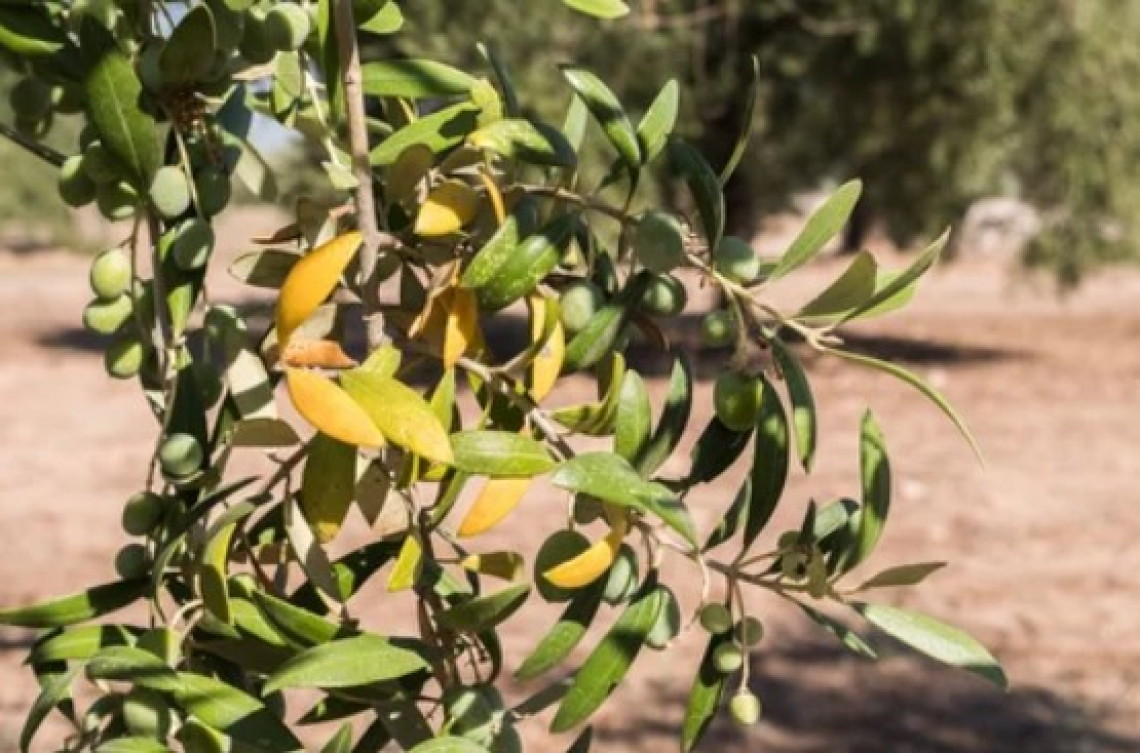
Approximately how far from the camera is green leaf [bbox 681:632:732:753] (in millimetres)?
601

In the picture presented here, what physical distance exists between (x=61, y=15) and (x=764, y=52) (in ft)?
26.0

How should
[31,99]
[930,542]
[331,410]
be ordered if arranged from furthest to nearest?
[930,542], [31,99], [331,410]

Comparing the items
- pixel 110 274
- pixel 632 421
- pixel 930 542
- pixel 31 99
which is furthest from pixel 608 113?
pixel 930 542

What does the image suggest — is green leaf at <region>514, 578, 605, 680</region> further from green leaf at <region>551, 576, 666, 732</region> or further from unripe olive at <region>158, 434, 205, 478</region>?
unripe olive at <region>158, 434, 205, 478</region>

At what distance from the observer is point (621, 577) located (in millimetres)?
589

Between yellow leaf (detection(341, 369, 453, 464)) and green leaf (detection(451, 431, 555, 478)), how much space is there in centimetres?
1

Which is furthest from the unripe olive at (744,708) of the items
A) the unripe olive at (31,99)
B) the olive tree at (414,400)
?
the unripe olive at (31,99)

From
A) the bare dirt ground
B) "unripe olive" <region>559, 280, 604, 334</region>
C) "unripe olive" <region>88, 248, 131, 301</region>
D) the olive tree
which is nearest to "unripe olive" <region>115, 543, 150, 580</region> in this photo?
the olive tree

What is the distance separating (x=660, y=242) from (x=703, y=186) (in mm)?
37

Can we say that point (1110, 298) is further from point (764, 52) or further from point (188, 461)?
point (188, 461)

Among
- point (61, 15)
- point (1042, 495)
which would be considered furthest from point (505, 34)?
point (61, 15)

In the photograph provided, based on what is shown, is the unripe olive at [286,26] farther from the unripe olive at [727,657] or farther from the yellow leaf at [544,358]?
the unripe olive at [727,657]

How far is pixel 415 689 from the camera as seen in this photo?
628 mm

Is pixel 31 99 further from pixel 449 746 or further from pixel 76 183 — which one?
pixel 449 746
